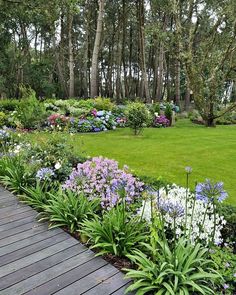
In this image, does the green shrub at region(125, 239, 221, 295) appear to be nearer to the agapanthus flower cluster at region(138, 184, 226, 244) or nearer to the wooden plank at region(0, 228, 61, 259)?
the agapanthus flower cluster at region(138, 184, 226, 244)

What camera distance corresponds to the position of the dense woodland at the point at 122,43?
12.2 m

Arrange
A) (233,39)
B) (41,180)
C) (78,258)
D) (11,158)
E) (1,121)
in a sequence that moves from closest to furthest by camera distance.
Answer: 1. (78,258)
2. (41,180)
3. (11,158)
4. (1,121)
5. (233,39)

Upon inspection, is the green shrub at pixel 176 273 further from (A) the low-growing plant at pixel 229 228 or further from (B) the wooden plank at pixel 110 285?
(A) the low-growing plant at pixel 229 228

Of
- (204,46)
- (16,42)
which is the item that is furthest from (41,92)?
(204,46)

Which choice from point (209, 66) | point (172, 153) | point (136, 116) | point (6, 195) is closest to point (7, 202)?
point (6, 195)

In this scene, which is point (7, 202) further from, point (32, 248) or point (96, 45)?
point (96, 45)

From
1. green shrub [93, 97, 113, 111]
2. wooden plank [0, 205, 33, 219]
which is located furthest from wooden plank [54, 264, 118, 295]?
green shrub [93, 97, 113, 111]

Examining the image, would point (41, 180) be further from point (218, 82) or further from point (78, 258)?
point (218, 82)

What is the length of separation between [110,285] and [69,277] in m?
0.34

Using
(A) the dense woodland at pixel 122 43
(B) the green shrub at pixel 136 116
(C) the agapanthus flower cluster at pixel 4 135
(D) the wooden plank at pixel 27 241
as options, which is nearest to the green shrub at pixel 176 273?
(D) the wooden plank at pixel 27 241

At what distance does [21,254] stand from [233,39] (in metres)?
11.8

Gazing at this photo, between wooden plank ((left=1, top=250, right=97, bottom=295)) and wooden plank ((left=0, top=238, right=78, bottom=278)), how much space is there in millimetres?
190

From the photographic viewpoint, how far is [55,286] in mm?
2172

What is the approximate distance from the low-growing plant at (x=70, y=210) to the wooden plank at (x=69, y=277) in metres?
0.59
